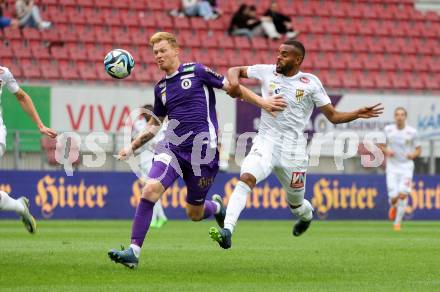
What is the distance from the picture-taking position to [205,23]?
26.9 metres

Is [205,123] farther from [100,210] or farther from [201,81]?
[100,210]

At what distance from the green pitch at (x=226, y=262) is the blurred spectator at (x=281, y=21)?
430 inches

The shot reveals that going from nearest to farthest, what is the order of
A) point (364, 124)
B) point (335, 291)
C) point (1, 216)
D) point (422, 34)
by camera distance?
point (335, 291) < point (1, 216) < point (364, 124) < point (422, 34)

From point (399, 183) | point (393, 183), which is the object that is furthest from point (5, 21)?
point (399, 183)

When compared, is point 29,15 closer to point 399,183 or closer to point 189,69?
point 399,183

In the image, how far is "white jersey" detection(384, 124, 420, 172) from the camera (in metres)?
21.1

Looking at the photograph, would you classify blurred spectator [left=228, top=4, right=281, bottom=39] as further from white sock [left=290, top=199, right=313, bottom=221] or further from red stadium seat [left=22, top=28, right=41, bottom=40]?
white sock [left=290, top=199, right=313, bottom=221]

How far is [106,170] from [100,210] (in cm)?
90

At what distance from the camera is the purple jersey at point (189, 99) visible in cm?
1062

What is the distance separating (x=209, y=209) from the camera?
463 inches

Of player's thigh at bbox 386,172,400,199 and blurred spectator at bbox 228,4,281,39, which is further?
blurred spectator at bbox 228,4,281,39

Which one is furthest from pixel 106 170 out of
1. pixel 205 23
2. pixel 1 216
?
pixel 205 23

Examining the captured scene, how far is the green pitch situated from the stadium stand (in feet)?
26.8

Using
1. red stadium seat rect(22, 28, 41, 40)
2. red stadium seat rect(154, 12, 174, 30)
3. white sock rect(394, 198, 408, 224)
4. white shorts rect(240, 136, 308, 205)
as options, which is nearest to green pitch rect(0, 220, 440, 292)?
white shorts rect(240, 136, 308, 205)
